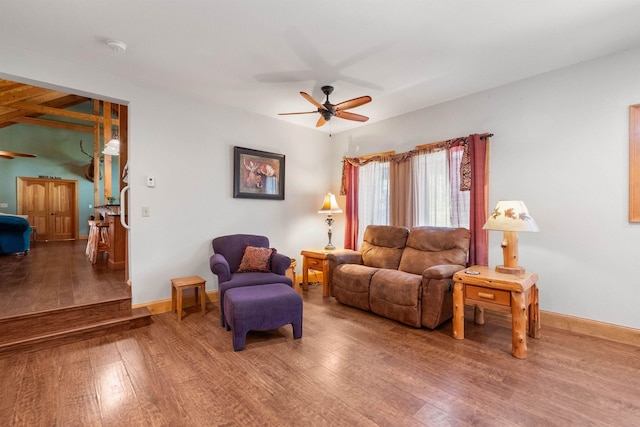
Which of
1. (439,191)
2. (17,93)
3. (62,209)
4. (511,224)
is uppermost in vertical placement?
(17,93)

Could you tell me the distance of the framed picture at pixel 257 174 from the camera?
160 inches

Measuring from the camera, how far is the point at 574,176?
2.85 m

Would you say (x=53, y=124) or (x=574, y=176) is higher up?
(x=53, y=124)

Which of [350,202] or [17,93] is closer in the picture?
[350,202]

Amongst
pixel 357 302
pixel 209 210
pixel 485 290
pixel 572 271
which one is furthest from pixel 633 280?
pixel 209 210

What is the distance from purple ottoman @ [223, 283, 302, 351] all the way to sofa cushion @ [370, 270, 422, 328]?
987mm

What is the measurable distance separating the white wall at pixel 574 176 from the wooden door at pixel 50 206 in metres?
11.4

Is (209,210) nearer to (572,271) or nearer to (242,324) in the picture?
(242,324)

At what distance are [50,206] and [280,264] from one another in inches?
370

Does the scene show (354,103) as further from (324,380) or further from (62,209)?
(62,209)

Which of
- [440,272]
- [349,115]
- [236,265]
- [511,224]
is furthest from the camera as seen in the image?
[236,265]

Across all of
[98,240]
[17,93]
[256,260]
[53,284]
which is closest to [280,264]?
[256,260]

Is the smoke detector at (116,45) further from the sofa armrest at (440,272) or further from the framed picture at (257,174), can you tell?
the sofa armrest at (440,272)

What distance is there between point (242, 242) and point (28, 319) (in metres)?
2.05
